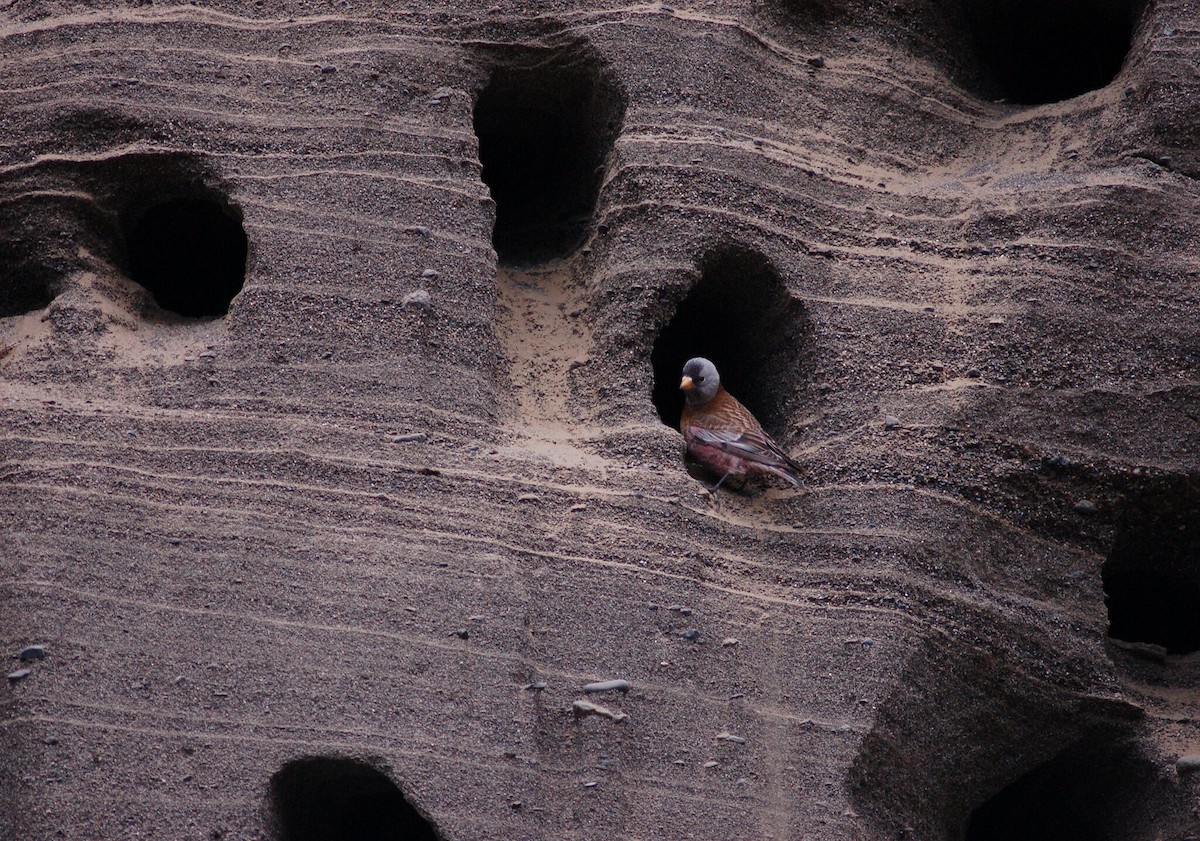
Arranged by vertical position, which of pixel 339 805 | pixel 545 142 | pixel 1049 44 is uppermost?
pixel 1049 44

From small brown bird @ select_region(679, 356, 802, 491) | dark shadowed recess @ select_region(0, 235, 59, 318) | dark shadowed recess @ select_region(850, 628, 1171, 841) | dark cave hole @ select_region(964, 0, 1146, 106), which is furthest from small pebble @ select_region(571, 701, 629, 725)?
dark cave hole @ select_region(964, 0, 1146, 106)

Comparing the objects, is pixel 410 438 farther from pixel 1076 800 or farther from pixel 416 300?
pixel 1076 800

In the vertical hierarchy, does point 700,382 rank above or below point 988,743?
above

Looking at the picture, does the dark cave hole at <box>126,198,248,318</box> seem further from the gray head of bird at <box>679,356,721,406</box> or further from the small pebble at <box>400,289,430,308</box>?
the gray head of bird at <box>679,356,721,406</box>

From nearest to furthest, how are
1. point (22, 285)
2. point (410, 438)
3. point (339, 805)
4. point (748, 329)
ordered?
point (339, 805) < point (410, 438) < point (22, 285) < point (748, 329)

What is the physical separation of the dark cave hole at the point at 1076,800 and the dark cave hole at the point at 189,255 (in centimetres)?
352

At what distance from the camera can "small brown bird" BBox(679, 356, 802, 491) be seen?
17.1 ft

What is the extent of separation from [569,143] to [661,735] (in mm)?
2640

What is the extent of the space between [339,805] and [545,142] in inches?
112

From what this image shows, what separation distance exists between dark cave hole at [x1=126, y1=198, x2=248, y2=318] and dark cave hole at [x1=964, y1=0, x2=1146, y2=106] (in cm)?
326

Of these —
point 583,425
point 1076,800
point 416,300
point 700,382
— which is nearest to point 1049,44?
point 700,382

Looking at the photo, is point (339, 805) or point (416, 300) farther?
point (416, 300)

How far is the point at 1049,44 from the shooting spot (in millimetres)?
6531

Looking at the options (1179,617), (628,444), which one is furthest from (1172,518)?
(628,444)
